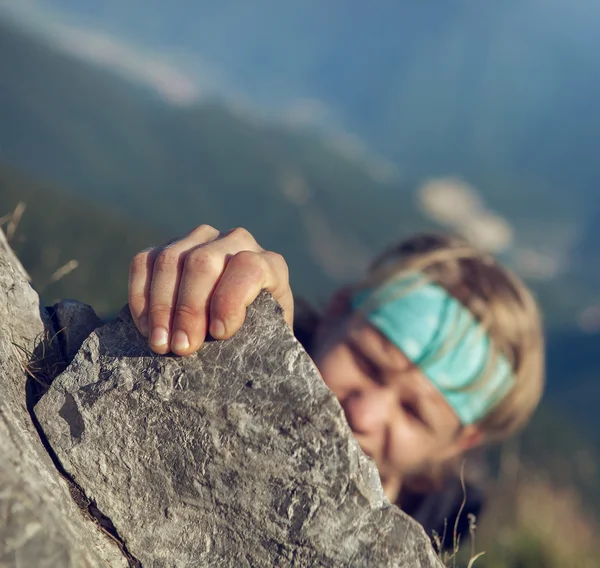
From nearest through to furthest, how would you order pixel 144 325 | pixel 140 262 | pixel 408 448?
pixel 144 325
pixel 140 262
pixel 408 448

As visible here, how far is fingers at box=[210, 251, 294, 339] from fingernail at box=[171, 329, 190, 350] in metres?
0.10

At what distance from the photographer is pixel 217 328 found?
80.0 inches

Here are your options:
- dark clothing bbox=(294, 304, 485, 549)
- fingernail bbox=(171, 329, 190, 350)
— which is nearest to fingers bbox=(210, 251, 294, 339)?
fingernail bbox=(171, 329, 190, 350)

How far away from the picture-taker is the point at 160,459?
2059mm

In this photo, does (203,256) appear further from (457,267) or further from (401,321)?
(457,267)

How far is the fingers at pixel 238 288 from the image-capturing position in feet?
6.65

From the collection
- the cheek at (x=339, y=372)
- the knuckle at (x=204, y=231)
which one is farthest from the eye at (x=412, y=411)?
the knuckle at (x=204, y=231)

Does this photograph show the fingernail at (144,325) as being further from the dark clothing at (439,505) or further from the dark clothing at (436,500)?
the dark clothing at (439,505)

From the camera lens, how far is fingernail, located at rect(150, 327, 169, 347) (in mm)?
1998

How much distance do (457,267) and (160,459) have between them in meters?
3.42

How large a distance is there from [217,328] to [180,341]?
0.48 feet

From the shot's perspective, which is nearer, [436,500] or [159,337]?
[159,337]

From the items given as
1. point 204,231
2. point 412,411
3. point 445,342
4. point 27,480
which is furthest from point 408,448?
point 27,480

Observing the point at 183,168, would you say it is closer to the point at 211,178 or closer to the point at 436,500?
the point at 211,178
